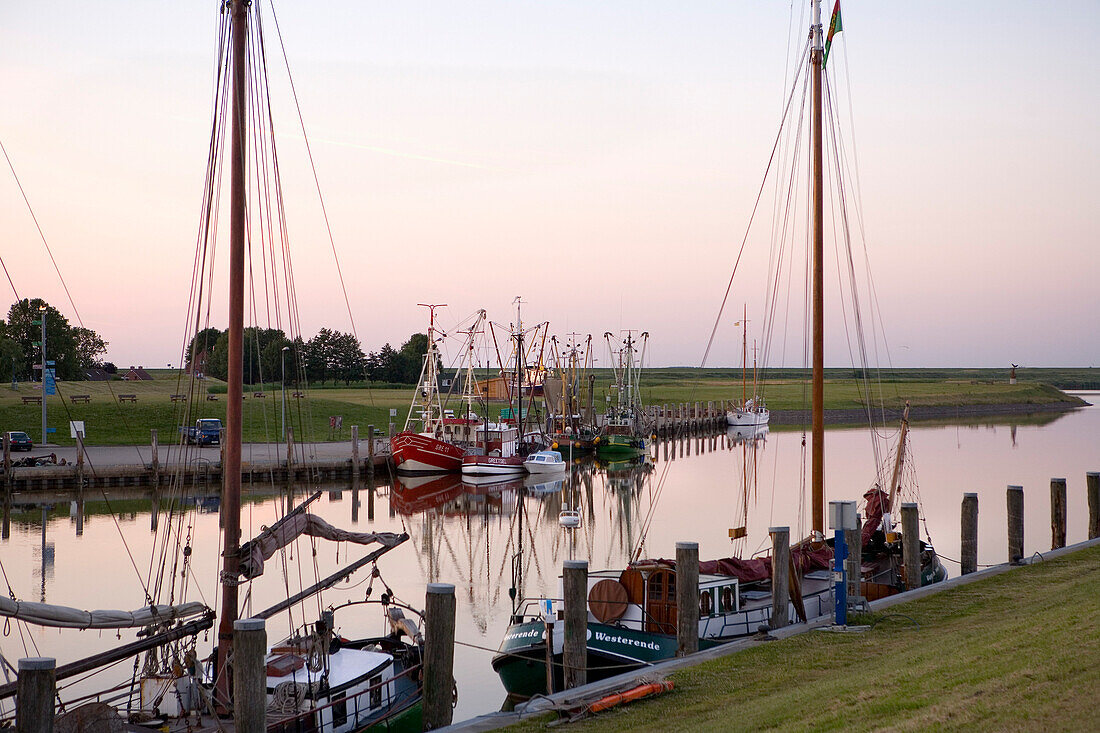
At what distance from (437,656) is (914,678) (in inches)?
259

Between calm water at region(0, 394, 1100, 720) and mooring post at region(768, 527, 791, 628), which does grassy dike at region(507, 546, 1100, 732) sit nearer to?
mooring post at region(768, 527, 791, 628)

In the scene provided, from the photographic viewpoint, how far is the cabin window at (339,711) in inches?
585

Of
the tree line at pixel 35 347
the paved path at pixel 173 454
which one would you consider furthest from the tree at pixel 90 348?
the paved path at pixel 173 454

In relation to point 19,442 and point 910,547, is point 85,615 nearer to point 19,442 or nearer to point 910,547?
point 910,547

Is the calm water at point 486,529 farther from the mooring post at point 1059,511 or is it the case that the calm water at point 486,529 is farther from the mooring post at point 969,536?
the mooring post at point 969,536

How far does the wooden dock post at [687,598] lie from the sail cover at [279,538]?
588 centimetres

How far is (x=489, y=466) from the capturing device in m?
64.8

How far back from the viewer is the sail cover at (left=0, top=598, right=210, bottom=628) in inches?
498

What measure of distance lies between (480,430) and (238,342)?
54493 millimetres

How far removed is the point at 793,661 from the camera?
51.9ft

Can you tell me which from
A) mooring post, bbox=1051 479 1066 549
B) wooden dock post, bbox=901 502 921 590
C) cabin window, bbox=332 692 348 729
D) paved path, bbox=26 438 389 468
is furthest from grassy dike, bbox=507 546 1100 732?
paved path, bbox=26 438 389 468

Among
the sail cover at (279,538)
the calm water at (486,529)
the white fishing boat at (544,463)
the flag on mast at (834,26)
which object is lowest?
the calm water at (486,529)

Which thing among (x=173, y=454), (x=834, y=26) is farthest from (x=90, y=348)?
(x=834, y=26)

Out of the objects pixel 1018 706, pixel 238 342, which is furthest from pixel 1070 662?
pixel 238 342
